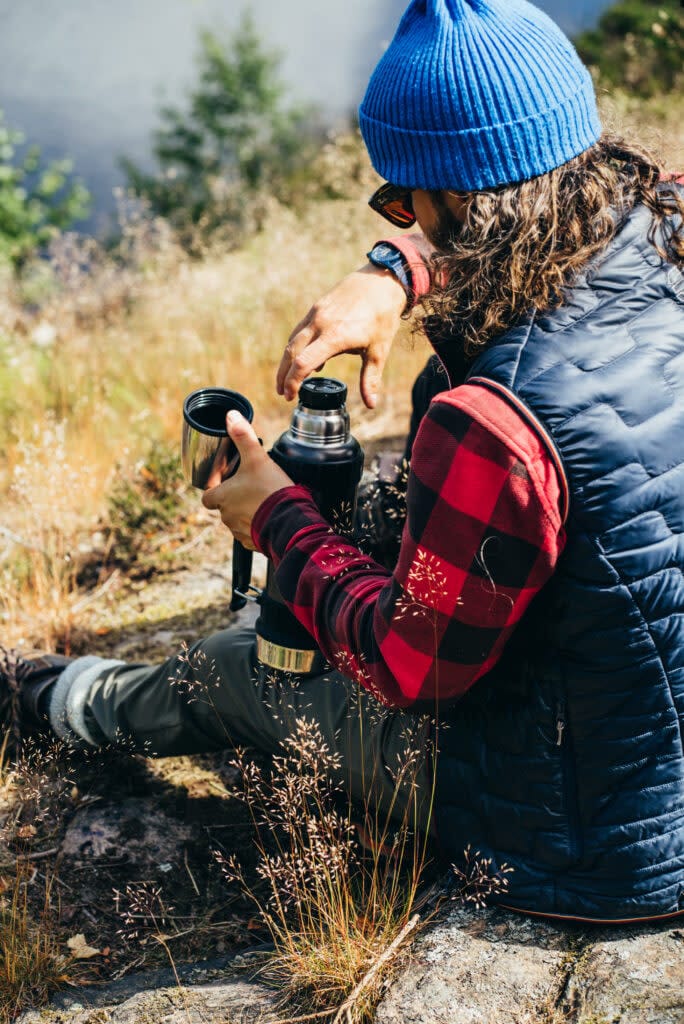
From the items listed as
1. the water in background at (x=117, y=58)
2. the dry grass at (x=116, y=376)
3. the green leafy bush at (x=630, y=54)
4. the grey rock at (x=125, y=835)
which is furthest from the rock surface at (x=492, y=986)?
the water in background at (x=117, y=58)

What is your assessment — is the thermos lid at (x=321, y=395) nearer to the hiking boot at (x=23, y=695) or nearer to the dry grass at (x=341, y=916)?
the dry grass at (x=341, y=916)

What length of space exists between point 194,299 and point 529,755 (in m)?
4.87

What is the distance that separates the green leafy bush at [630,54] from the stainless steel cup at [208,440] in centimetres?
551

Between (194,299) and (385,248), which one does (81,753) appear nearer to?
(385,248)

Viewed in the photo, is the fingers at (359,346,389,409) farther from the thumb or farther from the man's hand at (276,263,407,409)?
the thumb

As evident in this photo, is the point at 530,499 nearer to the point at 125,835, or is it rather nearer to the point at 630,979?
the point at 630,979

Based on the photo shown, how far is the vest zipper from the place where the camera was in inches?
59.7

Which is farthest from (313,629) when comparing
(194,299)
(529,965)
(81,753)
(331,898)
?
(194,299)

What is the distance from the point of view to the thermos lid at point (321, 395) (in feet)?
5.79

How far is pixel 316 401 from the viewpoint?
1770mm

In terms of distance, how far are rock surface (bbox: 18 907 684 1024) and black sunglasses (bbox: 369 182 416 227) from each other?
4.59 ft

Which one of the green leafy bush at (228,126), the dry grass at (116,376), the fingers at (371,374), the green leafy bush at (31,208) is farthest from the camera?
the green leafy bush at (228,126)

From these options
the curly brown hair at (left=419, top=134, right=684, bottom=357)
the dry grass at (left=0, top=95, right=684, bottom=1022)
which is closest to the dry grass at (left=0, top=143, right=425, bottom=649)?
the dry grass at (left=0, top=95, right=684, bottom=1022)

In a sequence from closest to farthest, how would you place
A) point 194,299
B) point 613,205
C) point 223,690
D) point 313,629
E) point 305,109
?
point 613,205
point 313,629
point 223,690
point 194,299
point 305,109
